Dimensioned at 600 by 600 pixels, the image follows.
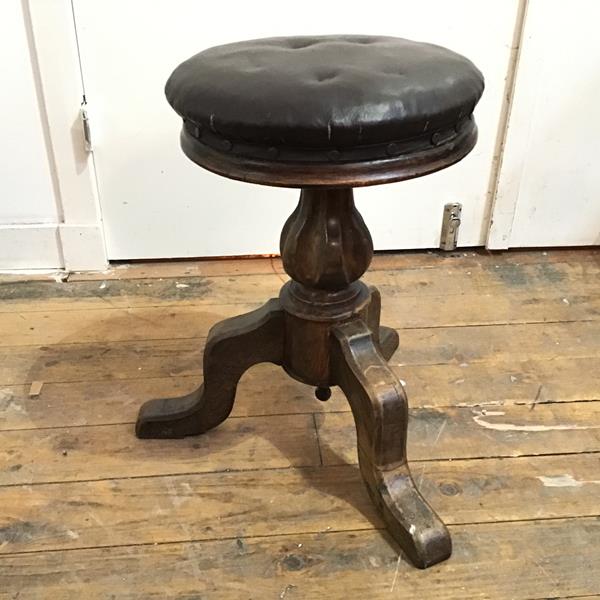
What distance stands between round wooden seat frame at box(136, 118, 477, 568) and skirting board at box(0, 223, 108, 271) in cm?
63

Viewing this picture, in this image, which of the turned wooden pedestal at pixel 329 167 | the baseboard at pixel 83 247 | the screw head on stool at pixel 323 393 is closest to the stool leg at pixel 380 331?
the turned wooden pedestal at pixel 329 167

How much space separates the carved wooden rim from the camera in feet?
2.73

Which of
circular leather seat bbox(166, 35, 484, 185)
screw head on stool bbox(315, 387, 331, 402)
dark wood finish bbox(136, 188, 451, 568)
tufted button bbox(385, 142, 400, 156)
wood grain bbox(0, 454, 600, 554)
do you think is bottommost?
wood grain bbox(0, 454, 600, 554)

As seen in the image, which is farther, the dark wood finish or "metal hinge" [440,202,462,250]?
"metal hinge" [440,202,462,250]

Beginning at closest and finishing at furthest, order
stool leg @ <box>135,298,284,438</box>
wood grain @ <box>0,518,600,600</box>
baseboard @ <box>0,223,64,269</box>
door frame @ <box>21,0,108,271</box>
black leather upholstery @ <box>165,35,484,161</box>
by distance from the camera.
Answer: black leather upholstery @ <box>165,35,484,161</box> < wood grain @ <box>0,518,600,600</box> < stool leg @ <box>135,298,284,438</box> < door frame @ <box>21,0,108,271</box> < baseboard @ <box>0,223,64,269</box>

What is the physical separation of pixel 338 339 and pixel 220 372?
20 centimetres

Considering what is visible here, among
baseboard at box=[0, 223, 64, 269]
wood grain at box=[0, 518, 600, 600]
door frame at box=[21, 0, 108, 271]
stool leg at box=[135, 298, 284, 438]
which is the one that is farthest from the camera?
baseboard at box=[0, 223, 64, 269]

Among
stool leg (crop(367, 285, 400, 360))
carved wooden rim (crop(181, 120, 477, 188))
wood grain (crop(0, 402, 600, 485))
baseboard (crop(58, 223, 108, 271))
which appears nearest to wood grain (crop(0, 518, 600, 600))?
wood grain (crop(0, 402, 600, 485))

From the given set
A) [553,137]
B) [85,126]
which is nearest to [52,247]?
[85,126]

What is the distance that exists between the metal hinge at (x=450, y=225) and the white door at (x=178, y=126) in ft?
0.06

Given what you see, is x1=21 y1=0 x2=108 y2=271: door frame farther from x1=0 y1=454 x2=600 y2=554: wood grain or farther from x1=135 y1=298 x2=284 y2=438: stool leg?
x1=0 y1=454 x2=600 y2=554: wood grain

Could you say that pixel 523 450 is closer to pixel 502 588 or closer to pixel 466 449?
pixel 466 449

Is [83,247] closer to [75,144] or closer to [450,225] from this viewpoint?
[75,144]

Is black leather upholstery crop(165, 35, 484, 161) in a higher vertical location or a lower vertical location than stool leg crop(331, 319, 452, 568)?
higher
